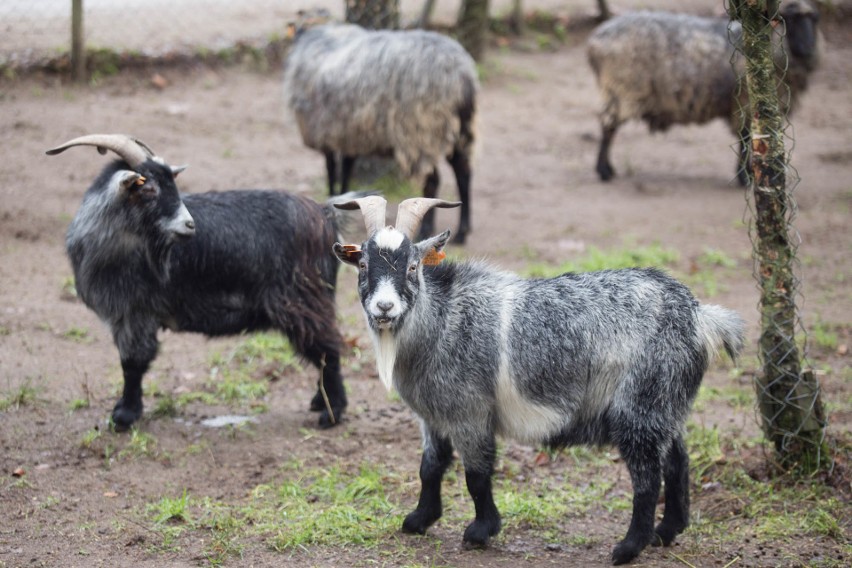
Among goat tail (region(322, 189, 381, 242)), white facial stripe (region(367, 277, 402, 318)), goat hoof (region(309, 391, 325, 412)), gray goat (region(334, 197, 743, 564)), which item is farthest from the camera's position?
goat hoof (region(309, 391, 325, 412))

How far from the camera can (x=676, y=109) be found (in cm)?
1066

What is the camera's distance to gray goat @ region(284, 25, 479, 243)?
8578 mm

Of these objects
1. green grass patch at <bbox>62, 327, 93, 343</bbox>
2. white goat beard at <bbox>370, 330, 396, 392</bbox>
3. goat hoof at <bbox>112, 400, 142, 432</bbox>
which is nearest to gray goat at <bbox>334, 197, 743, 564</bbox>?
white goat beard at <bbox>370, 330, 396, 392</bbox>

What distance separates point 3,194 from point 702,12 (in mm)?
10849

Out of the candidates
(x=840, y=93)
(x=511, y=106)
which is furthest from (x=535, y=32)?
(x=840, y=93)

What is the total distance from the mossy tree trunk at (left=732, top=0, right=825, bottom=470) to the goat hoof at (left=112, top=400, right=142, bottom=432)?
3458mm

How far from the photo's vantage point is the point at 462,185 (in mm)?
9055

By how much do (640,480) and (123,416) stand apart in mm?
2940

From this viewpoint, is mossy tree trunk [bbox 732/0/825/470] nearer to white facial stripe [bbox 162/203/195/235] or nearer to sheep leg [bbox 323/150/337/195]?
white facial stripe [bbox 162/203/195/235]

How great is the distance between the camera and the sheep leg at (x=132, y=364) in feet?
18.4

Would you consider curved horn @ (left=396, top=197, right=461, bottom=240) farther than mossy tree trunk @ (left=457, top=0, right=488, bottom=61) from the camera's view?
No

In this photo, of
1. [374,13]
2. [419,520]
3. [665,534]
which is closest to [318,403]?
[419,520]

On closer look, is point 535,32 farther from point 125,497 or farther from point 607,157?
point 125,497

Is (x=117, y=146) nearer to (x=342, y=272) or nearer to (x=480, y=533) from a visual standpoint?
(x=480, y=533)
